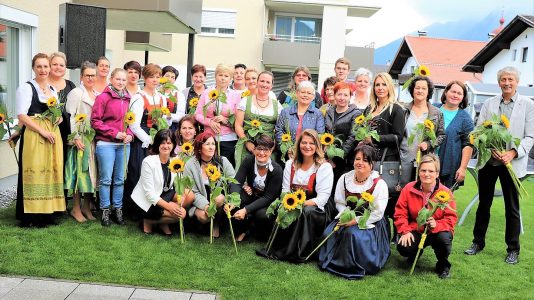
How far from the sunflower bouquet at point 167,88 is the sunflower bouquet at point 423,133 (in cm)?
295

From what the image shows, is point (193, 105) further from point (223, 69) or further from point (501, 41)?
point (501, 41)

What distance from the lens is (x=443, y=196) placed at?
4.77 metres

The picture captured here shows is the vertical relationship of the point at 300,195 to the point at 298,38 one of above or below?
below

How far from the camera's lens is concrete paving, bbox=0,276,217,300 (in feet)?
13.1

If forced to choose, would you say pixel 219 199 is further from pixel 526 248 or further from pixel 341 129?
pixel 526 248

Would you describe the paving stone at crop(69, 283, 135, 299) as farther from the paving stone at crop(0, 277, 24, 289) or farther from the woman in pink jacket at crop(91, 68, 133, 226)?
the woman in pink jacket at crop(91, 68, 133, 226)

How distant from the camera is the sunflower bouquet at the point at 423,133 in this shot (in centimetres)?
536

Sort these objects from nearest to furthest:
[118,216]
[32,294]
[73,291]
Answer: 1. [32,294]
2. [73,291]
3. [118,216]

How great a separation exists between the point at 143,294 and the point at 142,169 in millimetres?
1932

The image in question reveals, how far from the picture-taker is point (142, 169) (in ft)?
19.1

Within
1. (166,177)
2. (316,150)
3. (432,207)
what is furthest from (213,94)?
(432,207)

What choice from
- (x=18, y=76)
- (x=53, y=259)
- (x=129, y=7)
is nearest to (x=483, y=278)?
(x=53, y=259)

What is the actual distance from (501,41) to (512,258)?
23.8m

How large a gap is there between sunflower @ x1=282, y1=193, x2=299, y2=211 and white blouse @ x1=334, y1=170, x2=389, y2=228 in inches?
20.2
